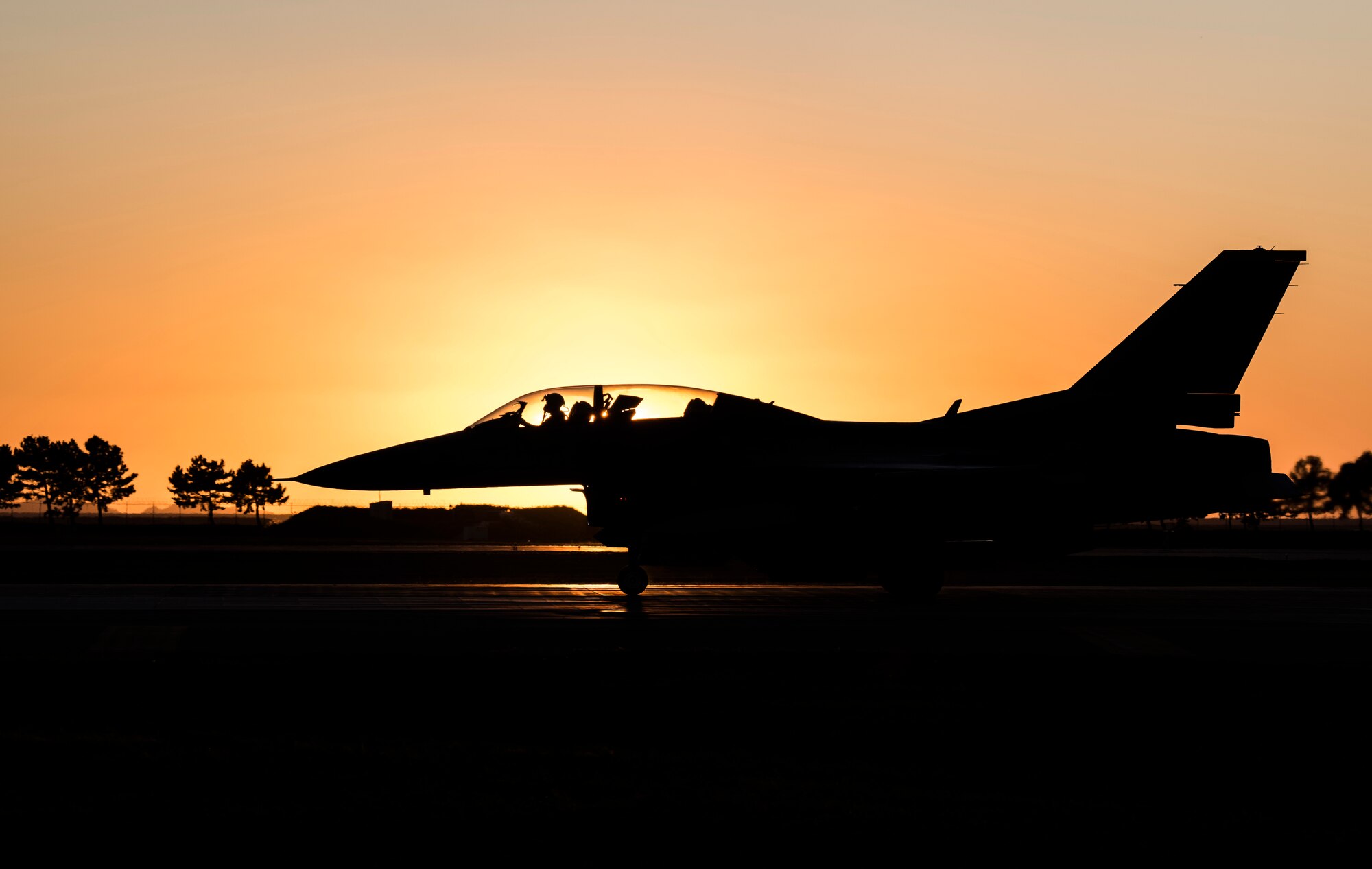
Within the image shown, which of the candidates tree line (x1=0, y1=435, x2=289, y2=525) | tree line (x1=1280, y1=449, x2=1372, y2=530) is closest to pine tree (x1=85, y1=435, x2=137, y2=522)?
tree line (x1=0, y1=435, x2=289, y2=525)

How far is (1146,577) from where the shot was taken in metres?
35.1

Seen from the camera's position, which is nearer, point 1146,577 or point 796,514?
point 796,514

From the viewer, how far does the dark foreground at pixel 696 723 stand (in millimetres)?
7887

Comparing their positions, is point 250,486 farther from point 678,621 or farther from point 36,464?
point 678,621

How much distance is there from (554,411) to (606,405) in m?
0.93

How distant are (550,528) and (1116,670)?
80860 millimetres

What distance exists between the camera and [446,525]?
91.6m

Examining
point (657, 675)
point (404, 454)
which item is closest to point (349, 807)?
point (657, 675)

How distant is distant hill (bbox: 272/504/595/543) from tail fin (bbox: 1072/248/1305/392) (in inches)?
2133

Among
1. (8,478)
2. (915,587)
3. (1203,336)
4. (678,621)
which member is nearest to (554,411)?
(678,621)

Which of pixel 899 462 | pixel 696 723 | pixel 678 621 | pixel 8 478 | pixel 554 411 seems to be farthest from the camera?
pixel 8 478

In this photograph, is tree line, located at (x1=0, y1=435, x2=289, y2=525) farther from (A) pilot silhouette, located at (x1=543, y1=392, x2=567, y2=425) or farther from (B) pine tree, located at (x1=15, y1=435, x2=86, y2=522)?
(A) pilot silhouette, located at (x1=543, y1=392, x2=567, y2=425)

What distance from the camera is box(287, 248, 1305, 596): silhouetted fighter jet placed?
22969 mm

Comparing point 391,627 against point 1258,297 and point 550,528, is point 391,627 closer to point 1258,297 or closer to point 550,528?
point 1258,297
